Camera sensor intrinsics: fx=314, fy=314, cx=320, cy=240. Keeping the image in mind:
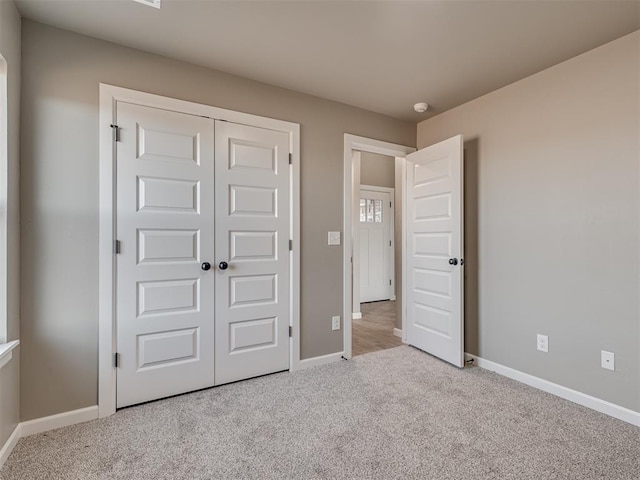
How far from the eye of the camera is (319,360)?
2838 millimetres

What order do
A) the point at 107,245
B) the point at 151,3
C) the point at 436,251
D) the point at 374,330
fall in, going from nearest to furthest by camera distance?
the point at 151,3 → the point at 107,245 → the point at 436,251 → the point at 374,330

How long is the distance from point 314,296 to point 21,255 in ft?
6.55

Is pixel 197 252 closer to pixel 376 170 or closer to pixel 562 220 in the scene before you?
pixel 562 220

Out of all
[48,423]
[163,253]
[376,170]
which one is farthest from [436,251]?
[48,423]

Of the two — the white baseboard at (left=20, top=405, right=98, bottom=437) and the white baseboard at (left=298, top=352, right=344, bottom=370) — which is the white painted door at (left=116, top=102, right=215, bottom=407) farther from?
the white baseboard at (left=298, top=352, right=344, bottom=370)

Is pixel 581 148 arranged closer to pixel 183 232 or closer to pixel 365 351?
pixel 365 351

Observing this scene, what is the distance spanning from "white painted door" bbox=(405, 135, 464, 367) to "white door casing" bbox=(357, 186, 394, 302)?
7.41 ft

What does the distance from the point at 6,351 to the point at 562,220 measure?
3.46 metres

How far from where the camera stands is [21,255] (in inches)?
70.8

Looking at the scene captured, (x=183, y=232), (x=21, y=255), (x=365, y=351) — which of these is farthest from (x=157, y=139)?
(x=365, y=351)

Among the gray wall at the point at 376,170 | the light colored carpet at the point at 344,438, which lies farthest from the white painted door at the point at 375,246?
the light colored carpet at the point at 344,438

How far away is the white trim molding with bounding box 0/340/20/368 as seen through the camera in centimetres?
152

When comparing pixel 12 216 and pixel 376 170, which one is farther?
pixel 376 170

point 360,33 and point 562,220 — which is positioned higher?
point 360,33
